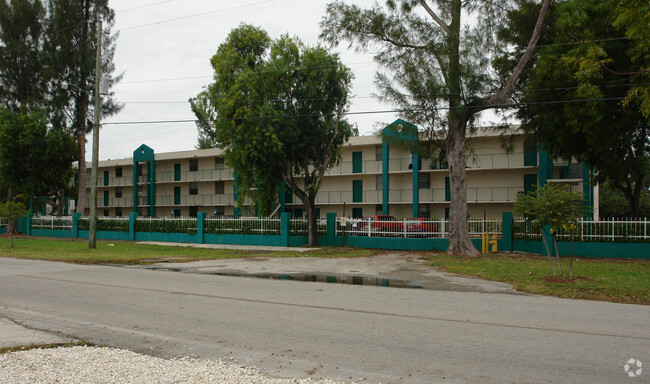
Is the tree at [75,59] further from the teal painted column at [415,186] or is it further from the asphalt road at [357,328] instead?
the asphalt road at [357,328]

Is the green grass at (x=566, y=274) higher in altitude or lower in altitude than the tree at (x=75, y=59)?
lower

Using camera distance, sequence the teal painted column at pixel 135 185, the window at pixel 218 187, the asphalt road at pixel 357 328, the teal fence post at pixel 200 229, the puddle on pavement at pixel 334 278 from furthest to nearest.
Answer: the teal painted column at pixel 135 185, the window at pixel 218 187, the teal fence post at pixel 200 229, the puddle on pavement at pixel 334 278, the asphalt road at pixel 357 328

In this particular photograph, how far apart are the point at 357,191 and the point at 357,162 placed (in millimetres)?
2343

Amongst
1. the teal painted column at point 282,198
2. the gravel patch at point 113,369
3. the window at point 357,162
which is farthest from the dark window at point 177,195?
the gravel patch at point 113,369

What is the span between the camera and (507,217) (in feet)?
76.5

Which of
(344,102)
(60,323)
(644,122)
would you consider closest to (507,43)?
(644,122)

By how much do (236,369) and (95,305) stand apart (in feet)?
17.7

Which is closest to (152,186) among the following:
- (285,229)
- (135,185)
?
(135,185)

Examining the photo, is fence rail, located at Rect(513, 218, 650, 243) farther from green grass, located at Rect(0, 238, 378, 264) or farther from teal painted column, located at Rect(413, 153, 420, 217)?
teal painted column, located at Rect(413, 153, 420, 217)

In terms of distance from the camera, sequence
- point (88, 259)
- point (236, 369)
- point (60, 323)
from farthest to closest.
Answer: point (88, 259), point (60, 323), point (236, 369)

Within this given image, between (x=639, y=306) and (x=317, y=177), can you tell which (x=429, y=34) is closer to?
(x=317, y=177)

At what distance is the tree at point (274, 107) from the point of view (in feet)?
84.4

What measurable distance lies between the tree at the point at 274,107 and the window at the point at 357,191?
12936 mm

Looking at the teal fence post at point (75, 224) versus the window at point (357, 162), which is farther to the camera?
the window at point (357, 162)
